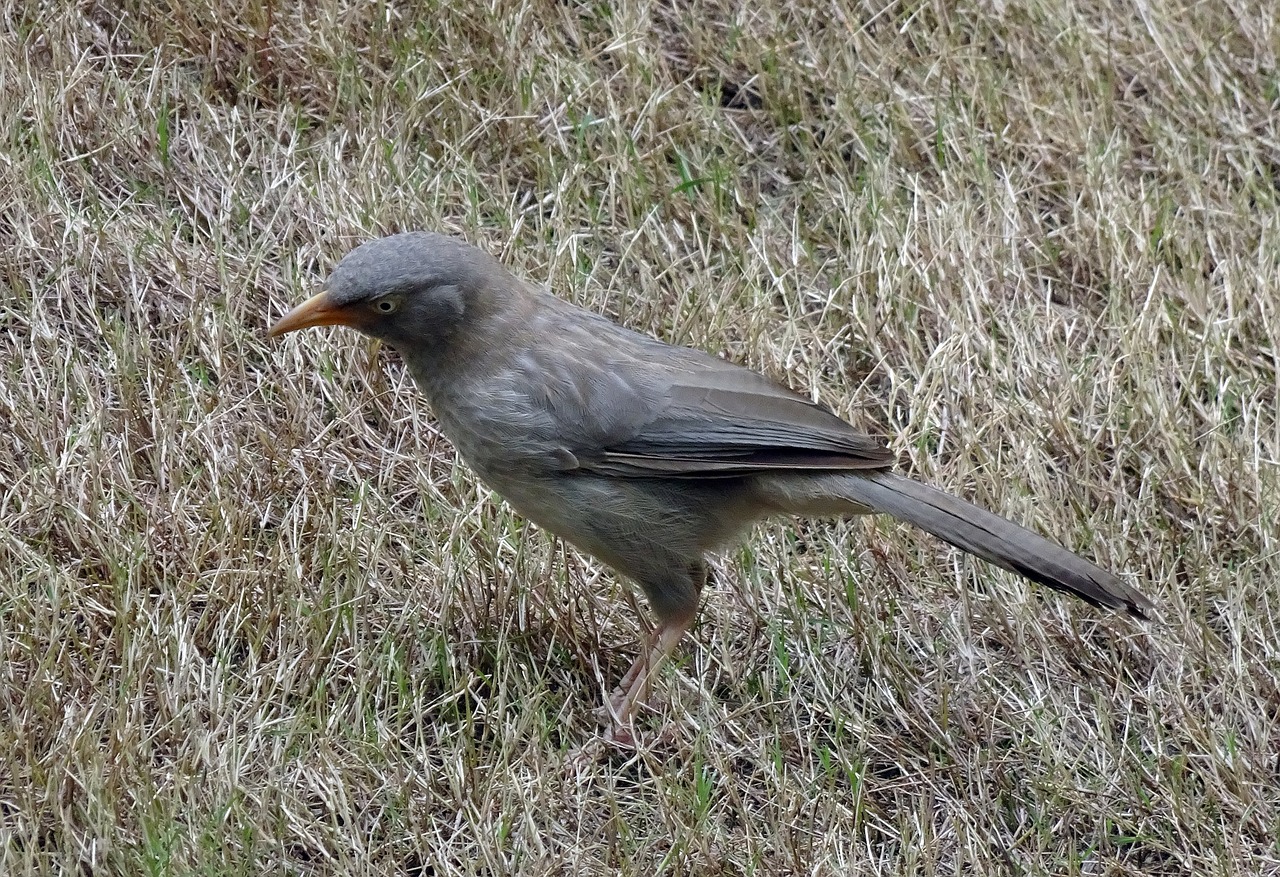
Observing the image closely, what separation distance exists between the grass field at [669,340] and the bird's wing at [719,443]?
1.82ft

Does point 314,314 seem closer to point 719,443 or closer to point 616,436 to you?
point 616,436

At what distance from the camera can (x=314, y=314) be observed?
14.2 ft

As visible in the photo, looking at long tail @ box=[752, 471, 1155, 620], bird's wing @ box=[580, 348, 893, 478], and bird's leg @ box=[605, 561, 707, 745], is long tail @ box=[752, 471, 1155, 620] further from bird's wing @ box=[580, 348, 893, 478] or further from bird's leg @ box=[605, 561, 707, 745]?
bird's leg @ box=[605, 561, 707, 745]

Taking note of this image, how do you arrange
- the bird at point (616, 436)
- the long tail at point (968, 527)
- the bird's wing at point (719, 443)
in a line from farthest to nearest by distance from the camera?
1. the bird's wing at point (719, 443)
2. the bird at point (616, 436)
3. the long tail at point (968, 527)

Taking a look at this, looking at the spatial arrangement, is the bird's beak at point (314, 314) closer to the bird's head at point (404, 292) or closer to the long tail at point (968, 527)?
the bird's head at point (404, 292)

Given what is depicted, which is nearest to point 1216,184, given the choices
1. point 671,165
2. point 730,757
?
point 671,165

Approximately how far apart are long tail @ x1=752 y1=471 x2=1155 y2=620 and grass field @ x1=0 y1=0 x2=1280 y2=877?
500mm

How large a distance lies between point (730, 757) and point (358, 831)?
1.10 metres

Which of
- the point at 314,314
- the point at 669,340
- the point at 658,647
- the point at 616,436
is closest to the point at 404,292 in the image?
the point at 314,314

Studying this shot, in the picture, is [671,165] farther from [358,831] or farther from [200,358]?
[358,831]

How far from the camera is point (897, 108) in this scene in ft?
22.2

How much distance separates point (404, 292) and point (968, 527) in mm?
1705

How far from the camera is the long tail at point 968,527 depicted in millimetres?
4246

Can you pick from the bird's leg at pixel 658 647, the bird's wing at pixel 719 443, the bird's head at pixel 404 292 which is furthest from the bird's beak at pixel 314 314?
the bird's leg at pixel 658 647
